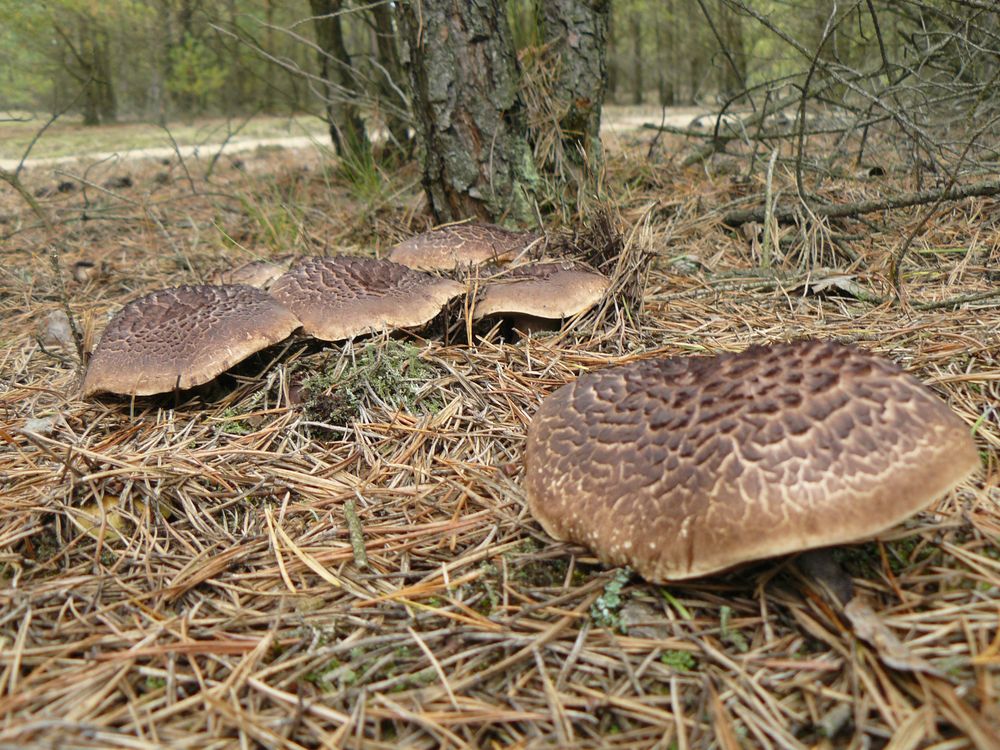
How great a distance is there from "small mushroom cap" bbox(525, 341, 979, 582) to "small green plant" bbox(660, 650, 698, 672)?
0.20 meters

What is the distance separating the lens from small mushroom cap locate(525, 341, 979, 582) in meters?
1.57

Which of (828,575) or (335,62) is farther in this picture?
(335,62)

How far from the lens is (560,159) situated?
4.89 meters

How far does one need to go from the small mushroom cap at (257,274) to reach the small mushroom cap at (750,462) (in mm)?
2637

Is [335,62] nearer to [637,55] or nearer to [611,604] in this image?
[611,604]

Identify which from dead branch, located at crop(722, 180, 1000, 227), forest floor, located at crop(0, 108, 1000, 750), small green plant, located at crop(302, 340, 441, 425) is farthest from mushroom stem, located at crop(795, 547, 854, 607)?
dead branch, located at crop(722, 180, 1000, 227)

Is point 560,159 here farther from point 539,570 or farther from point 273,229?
point 539,570

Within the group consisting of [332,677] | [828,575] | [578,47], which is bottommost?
[332,677]

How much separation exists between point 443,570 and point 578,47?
4.61 meters

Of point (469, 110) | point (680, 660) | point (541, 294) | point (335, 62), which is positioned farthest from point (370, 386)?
point (335, 62)

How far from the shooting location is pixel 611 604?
1815 mm

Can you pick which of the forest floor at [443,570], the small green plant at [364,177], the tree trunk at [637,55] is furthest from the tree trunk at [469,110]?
the tree trunk at [637,55]

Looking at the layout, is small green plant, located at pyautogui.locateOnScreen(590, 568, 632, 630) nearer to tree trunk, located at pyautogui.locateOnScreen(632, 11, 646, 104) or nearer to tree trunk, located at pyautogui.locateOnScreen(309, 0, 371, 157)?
tree trunk, located at pyautogui.locateOnScreen(309, 0, 371, 157)

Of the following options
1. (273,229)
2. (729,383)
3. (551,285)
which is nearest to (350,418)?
(551,285)
